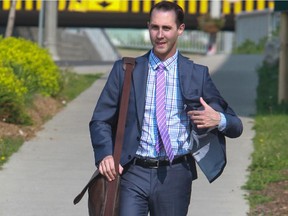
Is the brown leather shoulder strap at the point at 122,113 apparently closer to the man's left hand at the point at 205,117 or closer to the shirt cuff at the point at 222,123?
the man's left hand at the point at 205,117

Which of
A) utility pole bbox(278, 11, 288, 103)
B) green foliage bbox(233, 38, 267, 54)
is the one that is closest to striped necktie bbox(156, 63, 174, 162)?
utility pole bbox(278, 11, 288, 103)

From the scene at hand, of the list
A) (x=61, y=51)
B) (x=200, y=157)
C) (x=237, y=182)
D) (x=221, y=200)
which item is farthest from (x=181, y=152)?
(x=61, y=51)

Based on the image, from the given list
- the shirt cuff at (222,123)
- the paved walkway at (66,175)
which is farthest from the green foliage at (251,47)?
the shirt cuff at (222,123)

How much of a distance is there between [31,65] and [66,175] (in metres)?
4.51

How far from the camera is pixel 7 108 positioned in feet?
38.4

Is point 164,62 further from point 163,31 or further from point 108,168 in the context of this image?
point 108,168

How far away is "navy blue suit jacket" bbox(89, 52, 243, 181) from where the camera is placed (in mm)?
4996

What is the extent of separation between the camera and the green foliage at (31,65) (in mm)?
13422

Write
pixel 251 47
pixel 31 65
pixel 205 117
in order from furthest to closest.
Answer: pixel 251 47, pixel 31 65, pixel 205 117

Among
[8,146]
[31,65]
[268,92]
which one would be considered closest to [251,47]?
[268,92]

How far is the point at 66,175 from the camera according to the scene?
977 cm

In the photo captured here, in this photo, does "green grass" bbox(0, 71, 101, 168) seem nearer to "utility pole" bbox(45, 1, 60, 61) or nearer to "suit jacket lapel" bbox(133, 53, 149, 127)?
"utility pole" bbox(45, 1, 60, 61)

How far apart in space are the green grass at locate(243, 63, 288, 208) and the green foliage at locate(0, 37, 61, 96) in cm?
312

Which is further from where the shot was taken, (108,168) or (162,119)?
(162,119)
